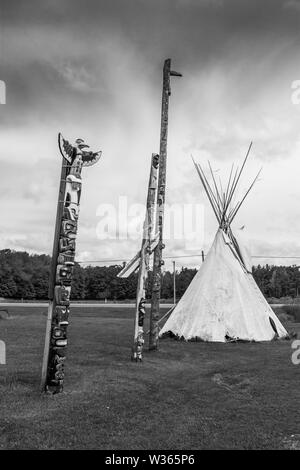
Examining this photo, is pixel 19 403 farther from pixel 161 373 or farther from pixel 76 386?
pixel 161 373

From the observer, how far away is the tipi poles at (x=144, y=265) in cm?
1107

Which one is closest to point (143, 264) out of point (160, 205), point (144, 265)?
point (144, 265)

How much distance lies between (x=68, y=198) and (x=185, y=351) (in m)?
6.89

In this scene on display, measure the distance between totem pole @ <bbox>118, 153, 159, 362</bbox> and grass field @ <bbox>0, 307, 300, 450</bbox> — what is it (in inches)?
22.5

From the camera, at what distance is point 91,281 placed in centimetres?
8938

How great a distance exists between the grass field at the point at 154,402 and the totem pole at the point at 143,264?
57 centimetres
